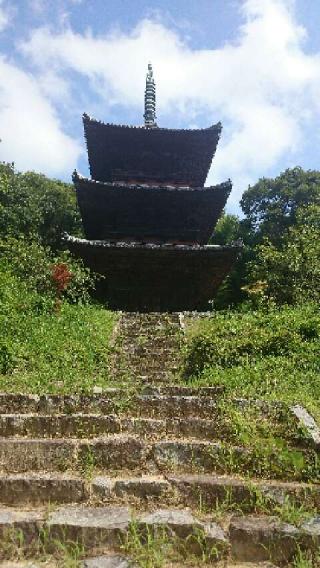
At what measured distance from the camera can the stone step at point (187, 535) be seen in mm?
3160

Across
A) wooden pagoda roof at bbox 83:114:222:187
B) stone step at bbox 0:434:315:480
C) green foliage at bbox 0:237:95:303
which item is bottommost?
stone step at bbox 0:434:315:480

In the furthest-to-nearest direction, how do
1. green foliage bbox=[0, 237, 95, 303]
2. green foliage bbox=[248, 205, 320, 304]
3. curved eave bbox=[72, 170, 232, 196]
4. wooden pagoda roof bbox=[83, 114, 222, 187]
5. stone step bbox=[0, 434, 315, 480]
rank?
1. green foliage bbox=[248, 205, 320, 304]
2. wooden pagoda roof bbox=[83, 114, 222, 187]
3. curved eave bbox=[72, 170, 232, 196]
4. green foliage bbox=[0, 237, 95, 303]
5. stone step bbox=[0, 434, 315, 480]

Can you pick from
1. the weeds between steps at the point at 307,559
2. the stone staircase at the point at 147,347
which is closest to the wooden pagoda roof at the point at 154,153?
the stone staircase at the point at 147,347

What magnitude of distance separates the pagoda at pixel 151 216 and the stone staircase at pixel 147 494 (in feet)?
32.2

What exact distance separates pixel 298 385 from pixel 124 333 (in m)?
5.78

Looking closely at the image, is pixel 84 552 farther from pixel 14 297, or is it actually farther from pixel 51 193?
pixel 51 193

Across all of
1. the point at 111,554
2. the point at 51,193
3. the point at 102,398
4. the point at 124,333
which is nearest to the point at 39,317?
the point at 124,333

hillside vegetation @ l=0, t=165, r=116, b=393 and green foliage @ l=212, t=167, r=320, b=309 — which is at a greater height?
green foliage @ l=212, t=167, r=320, b=309

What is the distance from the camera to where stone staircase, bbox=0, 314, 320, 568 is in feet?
10.3

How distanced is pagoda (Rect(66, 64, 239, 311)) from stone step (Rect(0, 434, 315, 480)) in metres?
10.4

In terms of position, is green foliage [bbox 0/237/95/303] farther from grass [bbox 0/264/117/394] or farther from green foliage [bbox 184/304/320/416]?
green foliage [bbox 184/304/320/416]

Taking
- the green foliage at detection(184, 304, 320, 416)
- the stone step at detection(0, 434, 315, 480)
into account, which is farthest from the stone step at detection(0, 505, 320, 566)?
the green foliage at detection(184, 304, 320, 416)

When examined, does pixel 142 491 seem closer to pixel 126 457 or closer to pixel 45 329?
pixel 126 457

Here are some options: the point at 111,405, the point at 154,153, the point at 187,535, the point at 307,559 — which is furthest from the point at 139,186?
the point at 307,559
